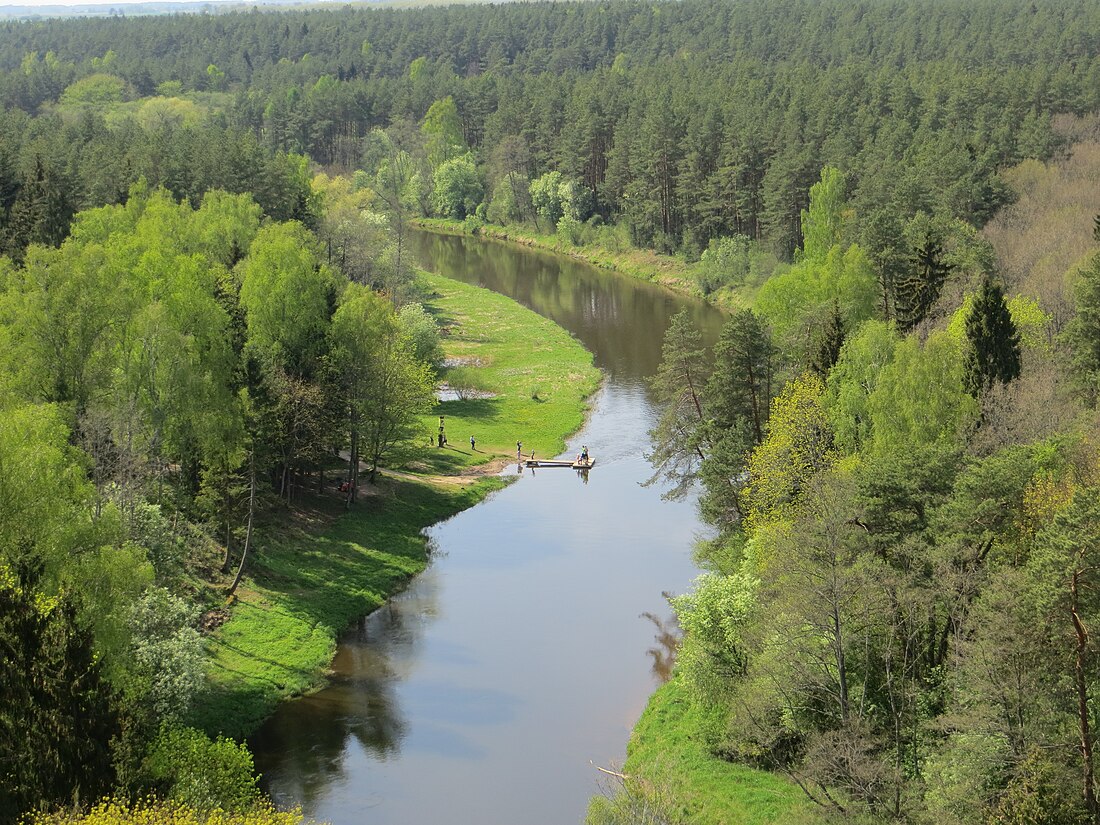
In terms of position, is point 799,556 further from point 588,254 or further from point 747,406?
point 588,254

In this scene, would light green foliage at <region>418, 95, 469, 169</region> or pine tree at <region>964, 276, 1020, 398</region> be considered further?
light green foliage at <region>418, 95, 469, 169</region>

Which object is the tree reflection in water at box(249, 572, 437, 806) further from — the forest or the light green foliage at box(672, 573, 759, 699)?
the light green foliage at box(672, 573, 759, 699)

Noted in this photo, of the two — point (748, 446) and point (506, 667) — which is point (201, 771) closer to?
point (506, 667)

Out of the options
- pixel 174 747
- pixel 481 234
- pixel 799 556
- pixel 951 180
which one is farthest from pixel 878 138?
pixel 174 747

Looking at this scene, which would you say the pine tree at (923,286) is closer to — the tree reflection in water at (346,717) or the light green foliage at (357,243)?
the tree reflection in water at (346,717)

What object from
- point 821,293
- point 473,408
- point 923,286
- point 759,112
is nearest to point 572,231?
point 759,112

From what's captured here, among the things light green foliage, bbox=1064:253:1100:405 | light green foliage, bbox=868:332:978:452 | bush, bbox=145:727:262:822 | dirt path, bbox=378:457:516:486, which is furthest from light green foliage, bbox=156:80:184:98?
bush, bbox=145:727:262:822

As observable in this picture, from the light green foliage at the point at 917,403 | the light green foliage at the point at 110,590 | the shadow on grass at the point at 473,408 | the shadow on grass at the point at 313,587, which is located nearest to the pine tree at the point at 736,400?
the light green foliage at the point at 917,403
